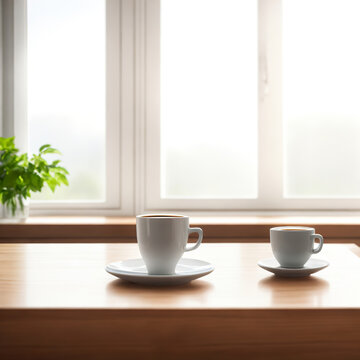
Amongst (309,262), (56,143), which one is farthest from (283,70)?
(309,262)

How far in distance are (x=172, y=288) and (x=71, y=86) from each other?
2034mm

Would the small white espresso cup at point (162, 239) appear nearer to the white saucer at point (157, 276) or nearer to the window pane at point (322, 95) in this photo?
the white saucer at point (157, 276)

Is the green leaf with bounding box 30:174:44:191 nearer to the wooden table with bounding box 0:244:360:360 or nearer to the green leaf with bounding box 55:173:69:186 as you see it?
the green leaf with bounding box 55:173:69:186

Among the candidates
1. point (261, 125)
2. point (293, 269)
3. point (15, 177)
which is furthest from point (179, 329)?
point (261, 125)

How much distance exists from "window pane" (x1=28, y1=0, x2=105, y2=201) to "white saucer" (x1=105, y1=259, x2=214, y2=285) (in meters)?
1.74

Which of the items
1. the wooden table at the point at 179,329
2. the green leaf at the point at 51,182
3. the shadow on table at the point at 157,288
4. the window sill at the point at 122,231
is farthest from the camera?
the green leaf at the point at 51,182

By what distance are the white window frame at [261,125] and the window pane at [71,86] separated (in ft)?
0.77

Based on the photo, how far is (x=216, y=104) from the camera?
8.66 feet

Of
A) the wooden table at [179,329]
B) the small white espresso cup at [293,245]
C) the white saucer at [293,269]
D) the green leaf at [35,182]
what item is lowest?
the wooden table at [179,329]

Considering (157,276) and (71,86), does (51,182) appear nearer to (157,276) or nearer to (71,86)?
(71,86)

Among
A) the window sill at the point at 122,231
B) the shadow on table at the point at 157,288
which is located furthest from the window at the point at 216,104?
the shadow on table at the point at 157,288

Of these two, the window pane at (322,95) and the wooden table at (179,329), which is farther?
the window pane at (322,95)

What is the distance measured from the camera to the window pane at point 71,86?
2652 mm

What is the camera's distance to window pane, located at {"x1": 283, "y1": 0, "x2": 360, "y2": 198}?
2643 mm
